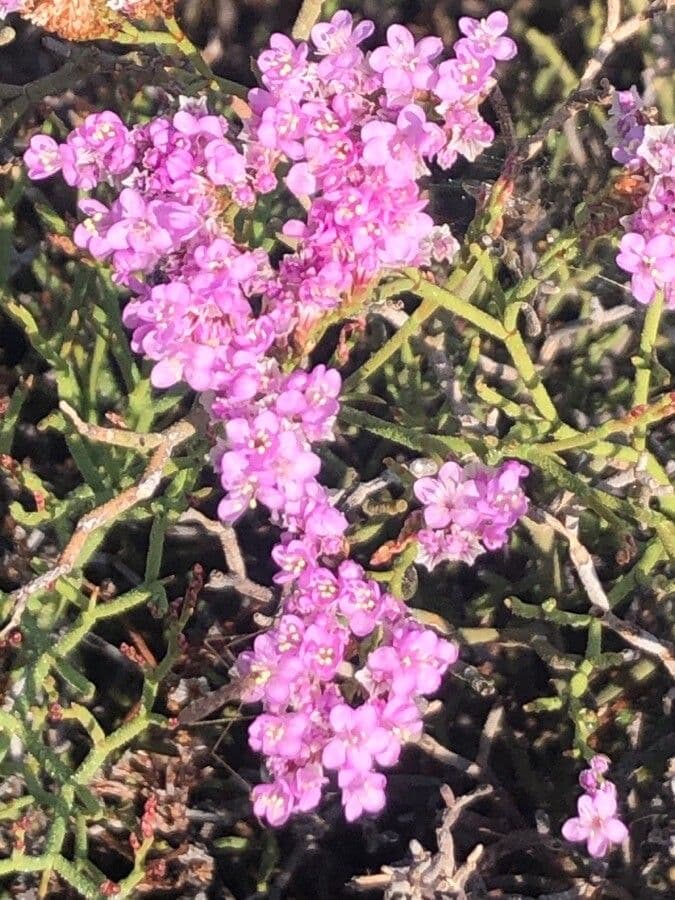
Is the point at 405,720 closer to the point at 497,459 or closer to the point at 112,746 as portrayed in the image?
the point at 497,459

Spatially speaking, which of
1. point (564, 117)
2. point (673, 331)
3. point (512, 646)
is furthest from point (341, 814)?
point (564, 117)

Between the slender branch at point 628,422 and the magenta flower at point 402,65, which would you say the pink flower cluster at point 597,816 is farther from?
the magenta flower at point 402,65

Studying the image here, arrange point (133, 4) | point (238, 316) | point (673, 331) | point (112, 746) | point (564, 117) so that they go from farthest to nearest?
point (673, 331)
point (112, 746)
point (564, 117)
point (133, 4)
point (238, 316)

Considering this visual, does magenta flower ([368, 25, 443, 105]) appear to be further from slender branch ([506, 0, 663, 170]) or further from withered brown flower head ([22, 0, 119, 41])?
withered brown flower head ([22, 0, 119, 41])

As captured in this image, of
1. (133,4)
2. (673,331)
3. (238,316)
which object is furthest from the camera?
(673,331)

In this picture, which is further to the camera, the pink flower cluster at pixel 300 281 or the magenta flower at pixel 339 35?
the magenta flower at pixel 339 35

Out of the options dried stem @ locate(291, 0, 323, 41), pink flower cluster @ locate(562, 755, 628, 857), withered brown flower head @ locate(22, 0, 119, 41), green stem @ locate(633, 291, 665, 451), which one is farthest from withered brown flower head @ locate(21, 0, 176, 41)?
pink flower cluster @ locate(562, 755, 628, 857)

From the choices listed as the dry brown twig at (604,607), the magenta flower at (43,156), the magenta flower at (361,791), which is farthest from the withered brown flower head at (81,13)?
the magenta flower at (361,791)
